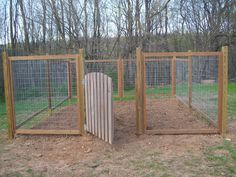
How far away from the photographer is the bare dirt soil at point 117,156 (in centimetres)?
403

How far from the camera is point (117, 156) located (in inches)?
181

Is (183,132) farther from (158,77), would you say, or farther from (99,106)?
(158,77)

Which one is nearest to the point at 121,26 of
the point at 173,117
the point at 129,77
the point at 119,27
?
the point at 119,27

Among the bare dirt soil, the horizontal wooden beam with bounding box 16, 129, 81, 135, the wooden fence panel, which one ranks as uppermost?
the wooden fence panel

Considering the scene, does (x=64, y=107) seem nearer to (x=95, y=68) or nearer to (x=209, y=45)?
(x=95, y=68)

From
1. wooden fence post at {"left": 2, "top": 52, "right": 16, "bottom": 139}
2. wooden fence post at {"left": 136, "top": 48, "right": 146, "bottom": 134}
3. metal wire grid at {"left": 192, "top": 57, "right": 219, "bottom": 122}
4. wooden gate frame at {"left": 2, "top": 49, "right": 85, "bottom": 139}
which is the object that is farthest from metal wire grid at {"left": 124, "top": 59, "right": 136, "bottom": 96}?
wooden fence post at {"left": 2, "top": 52, "right": 16, "bottom": 139}

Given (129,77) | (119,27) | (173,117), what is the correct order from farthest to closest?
(119,27) → (129,77) → (173,117)

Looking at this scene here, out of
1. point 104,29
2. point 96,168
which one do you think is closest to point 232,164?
point 96,168

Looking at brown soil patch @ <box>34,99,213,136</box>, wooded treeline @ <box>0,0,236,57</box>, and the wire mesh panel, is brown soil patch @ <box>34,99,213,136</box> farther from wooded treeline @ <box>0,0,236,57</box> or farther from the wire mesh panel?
wooded treeline @ <box>0,0,236,57</box>

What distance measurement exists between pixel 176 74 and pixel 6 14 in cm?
1041

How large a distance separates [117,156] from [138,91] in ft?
5.14

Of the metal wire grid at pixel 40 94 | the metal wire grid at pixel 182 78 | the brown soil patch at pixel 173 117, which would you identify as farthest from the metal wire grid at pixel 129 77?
the metal wire grid at pixel 40 94

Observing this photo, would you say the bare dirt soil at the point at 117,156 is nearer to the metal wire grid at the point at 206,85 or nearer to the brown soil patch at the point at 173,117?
the brown soil patch at the point at 173,117

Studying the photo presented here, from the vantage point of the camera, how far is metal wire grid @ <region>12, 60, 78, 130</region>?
6.09 metres
